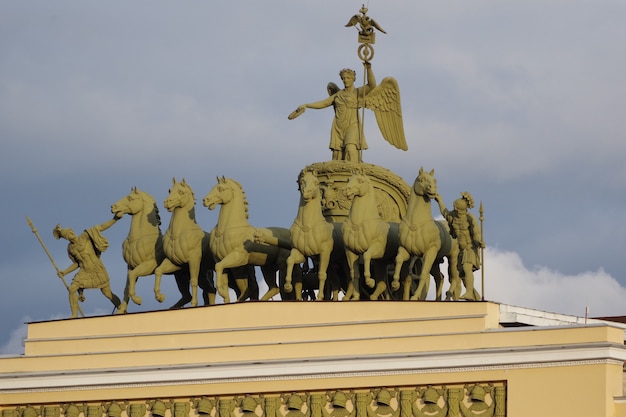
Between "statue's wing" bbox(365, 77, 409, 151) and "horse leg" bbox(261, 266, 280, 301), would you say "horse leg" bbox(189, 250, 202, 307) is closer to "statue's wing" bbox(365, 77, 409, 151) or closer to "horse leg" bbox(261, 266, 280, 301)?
"horse leg" bbox(261, 266, 280, 301)

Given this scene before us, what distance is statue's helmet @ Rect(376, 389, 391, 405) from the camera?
45812mm

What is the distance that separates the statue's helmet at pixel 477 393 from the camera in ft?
148


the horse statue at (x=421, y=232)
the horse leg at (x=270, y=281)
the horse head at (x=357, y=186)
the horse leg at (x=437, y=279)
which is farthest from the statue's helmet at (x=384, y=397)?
the horse leg at (x=270, y=281)

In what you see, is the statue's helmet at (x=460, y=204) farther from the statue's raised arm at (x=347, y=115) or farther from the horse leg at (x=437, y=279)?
the statue's raised arm at (x=347, y=115)

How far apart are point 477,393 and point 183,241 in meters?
6.60

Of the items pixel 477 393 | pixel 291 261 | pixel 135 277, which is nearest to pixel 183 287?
pixel 135 277

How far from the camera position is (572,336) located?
4472 centimetres

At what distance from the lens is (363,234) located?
1884 inches

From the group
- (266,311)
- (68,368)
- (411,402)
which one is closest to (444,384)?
(411,402)

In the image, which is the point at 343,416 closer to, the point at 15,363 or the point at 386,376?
the point at 386,376

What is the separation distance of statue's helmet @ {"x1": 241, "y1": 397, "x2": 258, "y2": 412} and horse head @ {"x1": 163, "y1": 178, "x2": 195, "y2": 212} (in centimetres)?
415

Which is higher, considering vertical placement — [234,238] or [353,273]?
[234,238]

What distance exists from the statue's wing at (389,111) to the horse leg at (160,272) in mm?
5060

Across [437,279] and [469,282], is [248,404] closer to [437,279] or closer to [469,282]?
[469,282]
